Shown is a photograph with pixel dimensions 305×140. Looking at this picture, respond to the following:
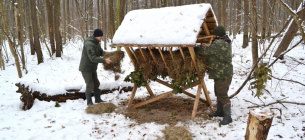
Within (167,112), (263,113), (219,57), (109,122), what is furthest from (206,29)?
(109,122)

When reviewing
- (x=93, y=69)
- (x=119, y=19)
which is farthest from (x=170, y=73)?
(x=119, y=19)

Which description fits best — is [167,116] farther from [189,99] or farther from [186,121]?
[189,99]

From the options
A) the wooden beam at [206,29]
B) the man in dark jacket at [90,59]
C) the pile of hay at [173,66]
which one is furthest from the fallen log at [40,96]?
the wooden beam at [206,29]

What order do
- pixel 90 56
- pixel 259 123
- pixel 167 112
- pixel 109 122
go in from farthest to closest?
pixel 90 56 → pixel 167 112 → pixel 109 122 → pixel 259 123

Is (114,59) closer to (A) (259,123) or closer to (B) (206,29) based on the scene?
(B) (206,29)

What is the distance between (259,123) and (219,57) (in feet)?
5.62

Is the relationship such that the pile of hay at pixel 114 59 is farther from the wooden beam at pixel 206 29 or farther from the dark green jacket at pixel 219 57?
the wooden beam at pixel 206 29

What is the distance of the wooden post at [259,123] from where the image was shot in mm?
2379

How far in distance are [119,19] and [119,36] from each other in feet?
14.7

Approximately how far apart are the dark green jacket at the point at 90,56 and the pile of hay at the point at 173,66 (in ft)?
3.18

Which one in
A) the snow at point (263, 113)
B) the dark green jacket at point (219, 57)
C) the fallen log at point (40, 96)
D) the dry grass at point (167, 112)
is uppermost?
the dark green jacket at point (219, 57)

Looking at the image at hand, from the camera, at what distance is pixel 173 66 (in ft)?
13.7

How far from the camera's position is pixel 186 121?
4.07 m

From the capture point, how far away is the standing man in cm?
382
